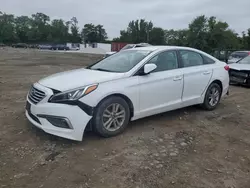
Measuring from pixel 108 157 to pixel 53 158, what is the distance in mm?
748

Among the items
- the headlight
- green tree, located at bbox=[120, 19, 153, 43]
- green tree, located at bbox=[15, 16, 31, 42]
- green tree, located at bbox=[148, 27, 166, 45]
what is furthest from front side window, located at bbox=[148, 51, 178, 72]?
green tree, located at bbox=[15, 16, 31, 42]

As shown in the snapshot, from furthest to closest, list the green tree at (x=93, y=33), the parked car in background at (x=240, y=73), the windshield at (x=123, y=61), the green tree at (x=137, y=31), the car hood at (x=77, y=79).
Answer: the green tree at (x=93, y=33) → the green tree at (x=137, y=31) → the parked car in background at (x=240, y=73) → the windshield at (x=123, y=61) → the car hood at (x=77, y=79)

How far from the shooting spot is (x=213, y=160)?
368 centimetres

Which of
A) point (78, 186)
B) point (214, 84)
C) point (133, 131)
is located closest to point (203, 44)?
point (214, 84)

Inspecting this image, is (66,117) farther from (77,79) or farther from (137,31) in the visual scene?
(137,31)

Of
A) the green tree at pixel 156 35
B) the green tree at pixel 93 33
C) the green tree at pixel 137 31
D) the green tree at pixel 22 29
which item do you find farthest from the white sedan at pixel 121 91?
the green tree at pixel 22 29

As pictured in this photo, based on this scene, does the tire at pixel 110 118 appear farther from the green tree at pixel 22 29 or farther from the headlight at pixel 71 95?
the green tree at pixel 22 29

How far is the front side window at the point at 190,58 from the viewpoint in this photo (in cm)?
541

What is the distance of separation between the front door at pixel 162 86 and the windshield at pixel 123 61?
0.89 feet

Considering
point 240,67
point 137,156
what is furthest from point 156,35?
point 137,156

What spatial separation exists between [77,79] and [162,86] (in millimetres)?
1556

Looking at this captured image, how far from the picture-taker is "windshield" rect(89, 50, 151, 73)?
4730 millimetres

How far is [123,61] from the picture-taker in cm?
503

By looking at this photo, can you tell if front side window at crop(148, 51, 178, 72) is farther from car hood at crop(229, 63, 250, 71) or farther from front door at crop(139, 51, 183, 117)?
car hood at crop(229, 63, 250, 71)
